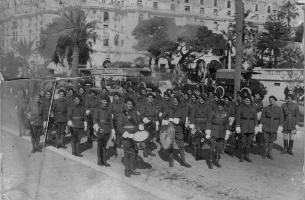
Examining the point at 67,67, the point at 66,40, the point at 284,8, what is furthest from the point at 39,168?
the point at 284,8

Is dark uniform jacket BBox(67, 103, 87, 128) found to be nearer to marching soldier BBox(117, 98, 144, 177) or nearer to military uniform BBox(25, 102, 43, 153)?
military uniform BBox(25, 102, 43, 153)

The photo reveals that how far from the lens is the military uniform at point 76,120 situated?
5367 millimetres

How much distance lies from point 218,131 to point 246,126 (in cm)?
37

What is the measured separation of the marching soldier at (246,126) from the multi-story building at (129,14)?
1.03 metres

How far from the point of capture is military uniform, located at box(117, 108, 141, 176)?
4824 millimetres

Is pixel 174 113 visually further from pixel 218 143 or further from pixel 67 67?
pixel 67 67

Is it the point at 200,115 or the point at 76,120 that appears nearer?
the point at 200,115

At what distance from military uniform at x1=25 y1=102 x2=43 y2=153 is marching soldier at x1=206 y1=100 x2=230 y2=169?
2.25 m

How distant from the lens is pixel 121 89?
5102mm

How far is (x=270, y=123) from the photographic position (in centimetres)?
508

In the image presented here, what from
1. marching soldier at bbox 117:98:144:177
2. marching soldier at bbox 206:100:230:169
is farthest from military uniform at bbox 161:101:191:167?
marching soldier at bbox 117:98:144:177

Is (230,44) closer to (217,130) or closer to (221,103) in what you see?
(221,103)

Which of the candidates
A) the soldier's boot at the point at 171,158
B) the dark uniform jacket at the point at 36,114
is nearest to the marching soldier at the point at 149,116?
the soldier's boot at the point at 171,158

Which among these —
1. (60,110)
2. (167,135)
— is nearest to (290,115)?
(167,135)
